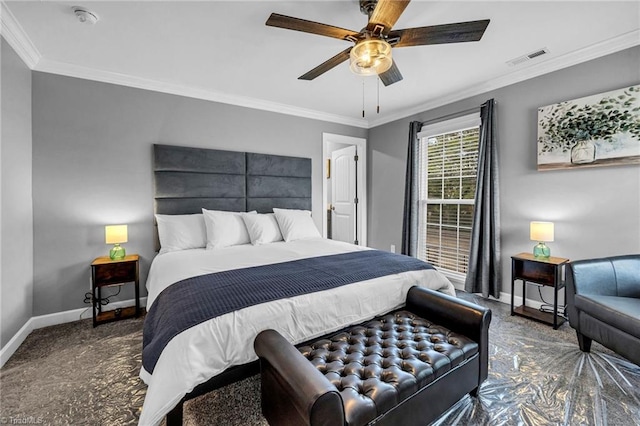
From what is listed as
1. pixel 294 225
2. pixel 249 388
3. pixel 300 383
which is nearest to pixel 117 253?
pixel 294 225

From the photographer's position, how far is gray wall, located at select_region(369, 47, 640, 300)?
2.48 metres

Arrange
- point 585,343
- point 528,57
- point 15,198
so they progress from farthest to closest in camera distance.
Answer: point 528,57, point 15,198, point 585,343

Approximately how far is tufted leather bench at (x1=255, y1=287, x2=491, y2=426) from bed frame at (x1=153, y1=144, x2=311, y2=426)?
2488 mm

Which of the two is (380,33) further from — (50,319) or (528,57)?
(50,319)

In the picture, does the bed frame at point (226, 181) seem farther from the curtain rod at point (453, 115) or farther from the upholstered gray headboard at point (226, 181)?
the curtain rod at point (453, 115)

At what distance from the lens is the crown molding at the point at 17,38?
81.7 inches

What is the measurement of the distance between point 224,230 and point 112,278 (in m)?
1.19

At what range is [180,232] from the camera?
120 inches

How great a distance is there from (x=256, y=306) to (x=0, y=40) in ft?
9.52

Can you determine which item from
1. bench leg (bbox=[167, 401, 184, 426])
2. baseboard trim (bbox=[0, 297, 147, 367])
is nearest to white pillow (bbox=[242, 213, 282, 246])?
baseboard trim (bbox=[0, 297, 147, 367])

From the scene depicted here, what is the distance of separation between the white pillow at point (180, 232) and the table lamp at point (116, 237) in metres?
0.33

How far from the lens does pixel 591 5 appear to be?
2004mm

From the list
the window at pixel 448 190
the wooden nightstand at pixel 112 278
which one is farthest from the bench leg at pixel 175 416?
the window at pixel 448 190

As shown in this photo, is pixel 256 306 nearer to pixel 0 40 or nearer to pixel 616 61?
pixel 0 40
